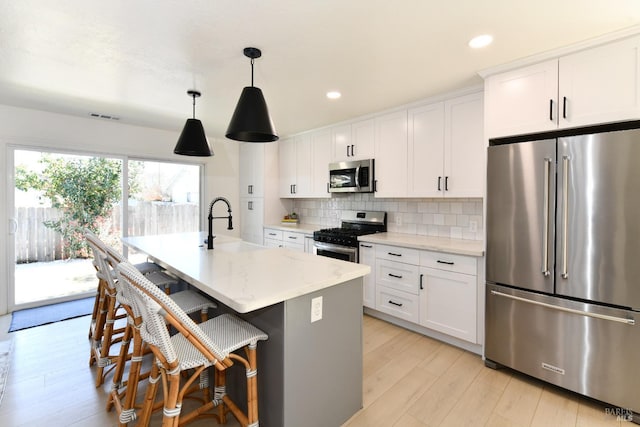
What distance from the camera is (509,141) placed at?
2.48 metres

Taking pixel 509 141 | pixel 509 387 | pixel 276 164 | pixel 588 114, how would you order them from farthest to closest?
pixel 276 164
pixel 509 141
pixel 509 387
pixel 588 114

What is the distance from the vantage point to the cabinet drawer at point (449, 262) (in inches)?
103

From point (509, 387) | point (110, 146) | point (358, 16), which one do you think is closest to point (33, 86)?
point (110, 146)

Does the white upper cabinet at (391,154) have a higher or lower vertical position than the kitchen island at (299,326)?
higher

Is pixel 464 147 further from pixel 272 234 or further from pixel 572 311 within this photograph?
pixel 272 234

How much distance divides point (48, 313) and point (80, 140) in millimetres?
2149

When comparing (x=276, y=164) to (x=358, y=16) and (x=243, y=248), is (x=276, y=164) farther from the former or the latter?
(x=358, y=16)

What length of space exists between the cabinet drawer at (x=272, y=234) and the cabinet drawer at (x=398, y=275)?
1.84 metres

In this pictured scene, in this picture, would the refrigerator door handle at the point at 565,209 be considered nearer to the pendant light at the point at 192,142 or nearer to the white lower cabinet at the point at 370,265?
the white lower cabinet at the point at 370,265

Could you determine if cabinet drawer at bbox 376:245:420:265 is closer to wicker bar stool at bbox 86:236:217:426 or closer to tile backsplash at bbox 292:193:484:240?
tile backsplash at bbox 292:193:484:240

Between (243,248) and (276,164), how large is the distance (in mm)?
2673

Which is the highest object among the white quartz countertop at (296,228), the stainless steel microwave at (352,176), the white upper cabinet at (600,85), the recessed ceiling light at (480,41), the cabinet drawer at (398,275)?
the recessed ceiling light at (480,41)

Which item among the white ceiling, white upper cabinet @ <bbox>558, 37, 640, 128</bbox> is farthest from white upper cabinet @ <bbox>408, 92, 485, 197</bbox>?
white upper cabinet @ <bbox>558, 37, 640, 128</bbox>

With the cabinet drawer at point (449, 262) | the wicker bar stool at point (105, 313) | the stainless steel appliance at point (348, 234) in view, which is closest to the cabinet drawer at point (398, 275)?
the cabinet drawer at point (449, 262)
